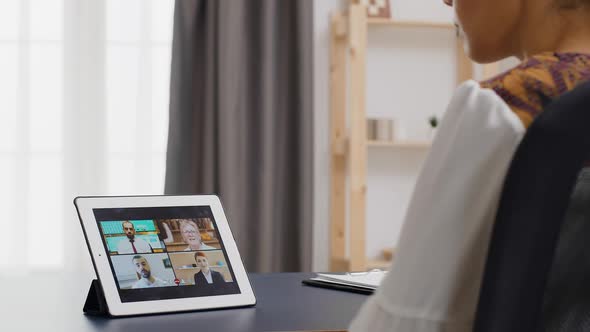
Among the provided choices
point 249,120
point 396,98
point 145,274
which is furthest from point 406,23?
point 145,274

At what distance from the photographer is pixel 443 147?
544 millimetres

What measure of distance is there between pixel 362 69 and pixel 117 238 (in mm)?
2381

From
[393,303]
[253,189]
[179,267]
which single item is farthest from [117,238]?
[253,189]

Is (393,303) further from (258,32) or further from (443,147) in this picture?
(258,32)

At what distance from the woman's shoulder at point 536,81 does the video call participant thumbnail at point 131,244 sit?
0.73 m

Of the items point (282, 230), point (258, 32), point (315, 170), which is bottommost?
point (282, 230)

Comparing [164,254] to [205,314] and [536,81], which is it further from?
[536,81]

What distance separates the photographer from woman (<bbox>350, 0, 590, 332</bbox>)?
0.53 metres

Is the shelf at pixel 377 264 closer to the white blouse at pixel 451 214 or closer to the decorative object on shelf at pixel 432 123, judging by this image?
the decorative object on shelf at pixel 432 123

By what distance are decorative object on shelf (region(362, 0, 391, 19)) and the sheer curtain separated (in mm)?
Result: 854

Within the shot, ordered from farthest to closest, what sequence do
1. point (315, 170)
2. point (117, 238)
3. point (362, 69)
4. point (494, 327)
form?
point (315, 170), point (362, 69), point (117, 238), point (494, 327)

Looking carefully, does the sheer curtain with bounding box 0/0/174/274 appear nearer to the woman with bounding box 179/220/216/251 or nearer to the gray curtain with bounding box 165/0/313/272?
the gray curtain with bounding box 165/0/313/272

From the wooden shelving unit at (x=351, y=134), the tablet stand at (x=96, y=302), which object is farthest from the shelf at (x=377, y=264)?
the tablet stand at (x=96, y=302)

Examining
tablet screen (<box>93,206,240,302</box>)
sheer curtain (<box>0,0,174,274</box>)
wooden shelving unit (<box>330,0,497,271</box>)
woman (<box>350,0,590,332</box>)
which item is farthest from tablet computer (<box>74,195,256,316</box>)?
sheer curtain (<box>0,0,174,274</box>)
